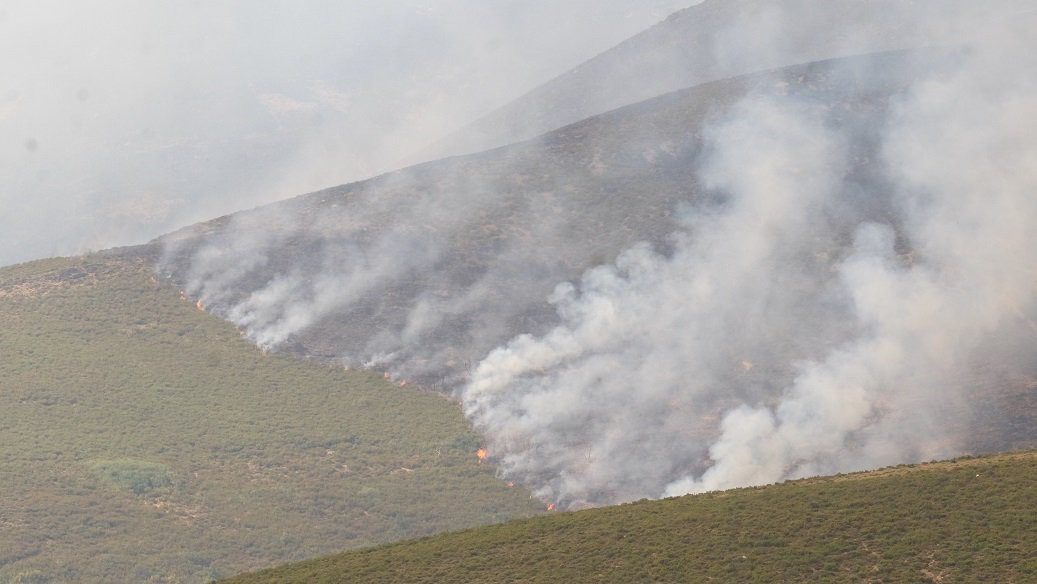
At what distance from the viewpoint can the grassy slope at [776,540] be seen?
48.1 meters

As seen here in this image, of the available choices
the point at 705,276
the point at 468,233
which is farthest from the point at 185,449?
the point at 705,276

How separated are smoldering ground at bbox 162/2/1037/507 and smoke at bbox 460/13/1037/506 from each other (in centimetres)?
24

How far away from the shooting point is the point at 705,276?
359ft

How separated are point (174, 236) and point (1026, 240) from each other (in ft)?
275

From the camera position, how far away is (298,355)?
109m

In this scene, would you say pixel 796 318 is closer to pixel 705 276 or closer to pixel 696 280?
pixel 705 276

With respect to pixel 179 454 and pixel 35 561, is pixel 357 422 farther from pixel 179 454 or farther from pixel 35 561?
pixel 35 561

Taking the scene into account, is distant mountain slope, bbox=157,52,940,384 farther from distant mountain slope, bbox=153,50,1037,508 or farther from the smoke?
the smoke

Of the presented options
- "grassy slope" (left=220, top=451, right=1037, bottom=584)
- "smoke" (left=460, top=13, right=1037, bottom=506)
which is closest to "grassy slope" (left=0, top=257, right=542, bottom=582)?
"smoke" (left=460, top=13, right=1037, bottom=506)

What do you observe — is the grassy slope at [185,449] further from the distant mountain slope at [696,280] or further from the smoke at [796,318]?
the smoke at [796,318]

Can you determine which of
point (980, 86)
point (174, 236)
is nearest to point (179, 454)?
point (174, 236)

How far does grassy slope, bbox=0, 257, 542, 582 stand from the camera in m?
77.4

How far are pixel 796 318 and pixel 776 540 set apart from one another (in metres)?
52.0

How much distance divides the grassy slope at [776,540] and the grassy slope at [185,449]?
2032 cm
